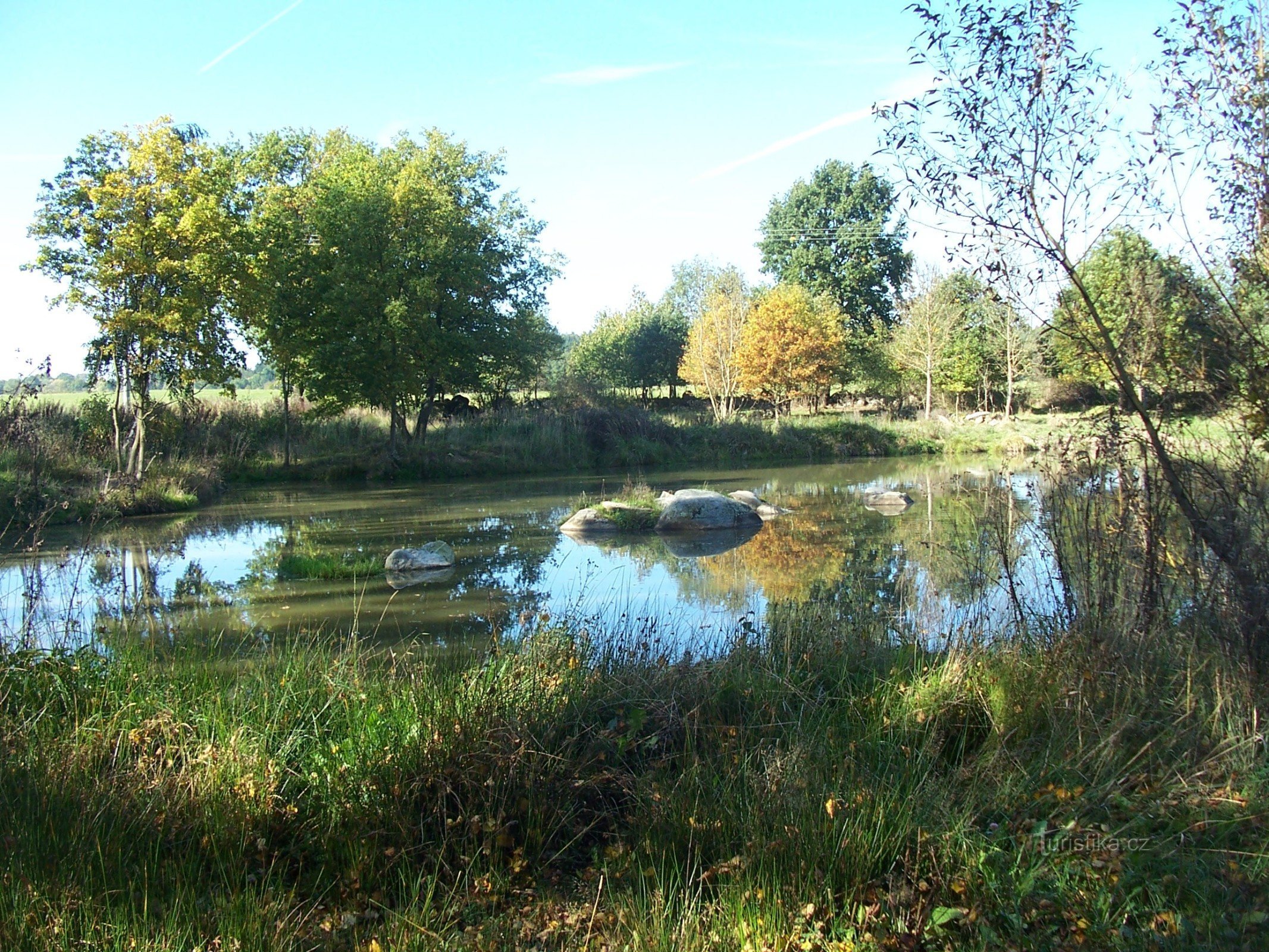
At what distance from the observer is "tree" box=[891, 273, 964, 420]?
144ft

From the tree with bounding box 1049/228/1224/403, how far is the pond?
1149mm

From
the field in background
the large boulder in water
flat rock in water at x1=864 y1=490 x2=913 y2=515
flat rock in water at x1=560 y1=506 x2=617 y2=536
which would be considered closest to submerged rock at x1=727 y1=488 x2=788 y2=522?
the large boulder in water

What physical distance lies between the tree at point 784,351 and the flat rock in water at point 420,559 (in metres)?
32.0

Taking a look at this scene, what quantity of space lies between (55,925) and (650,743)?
2411mm

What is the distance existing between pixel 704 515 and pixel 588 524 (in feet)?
7.20

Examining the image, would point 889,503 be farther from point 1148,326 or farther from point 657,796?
point 657,796

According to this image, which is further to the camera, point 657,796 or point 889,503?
point 889,503

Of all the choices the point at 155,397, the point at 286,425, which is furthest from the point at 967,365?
the point at 155,397

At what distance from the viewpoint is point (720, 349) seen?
4500 cm

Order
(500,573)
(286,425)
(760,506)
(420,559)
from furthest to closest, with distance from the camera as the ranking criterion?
(286,425) → (760,506) → (420,559) → (500,573)

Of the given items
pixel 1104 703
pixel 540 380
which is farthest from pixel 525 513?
pixel 540 380

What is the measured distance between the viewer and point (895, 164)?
577cm

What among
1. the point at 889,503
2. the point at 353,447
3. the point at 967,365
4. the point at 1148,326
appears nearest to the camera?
the point at 1148,326

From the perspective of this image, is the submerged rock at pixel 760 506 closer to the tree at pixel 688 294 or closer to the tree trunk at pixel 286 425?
the tree trunk at pixel 286 425
